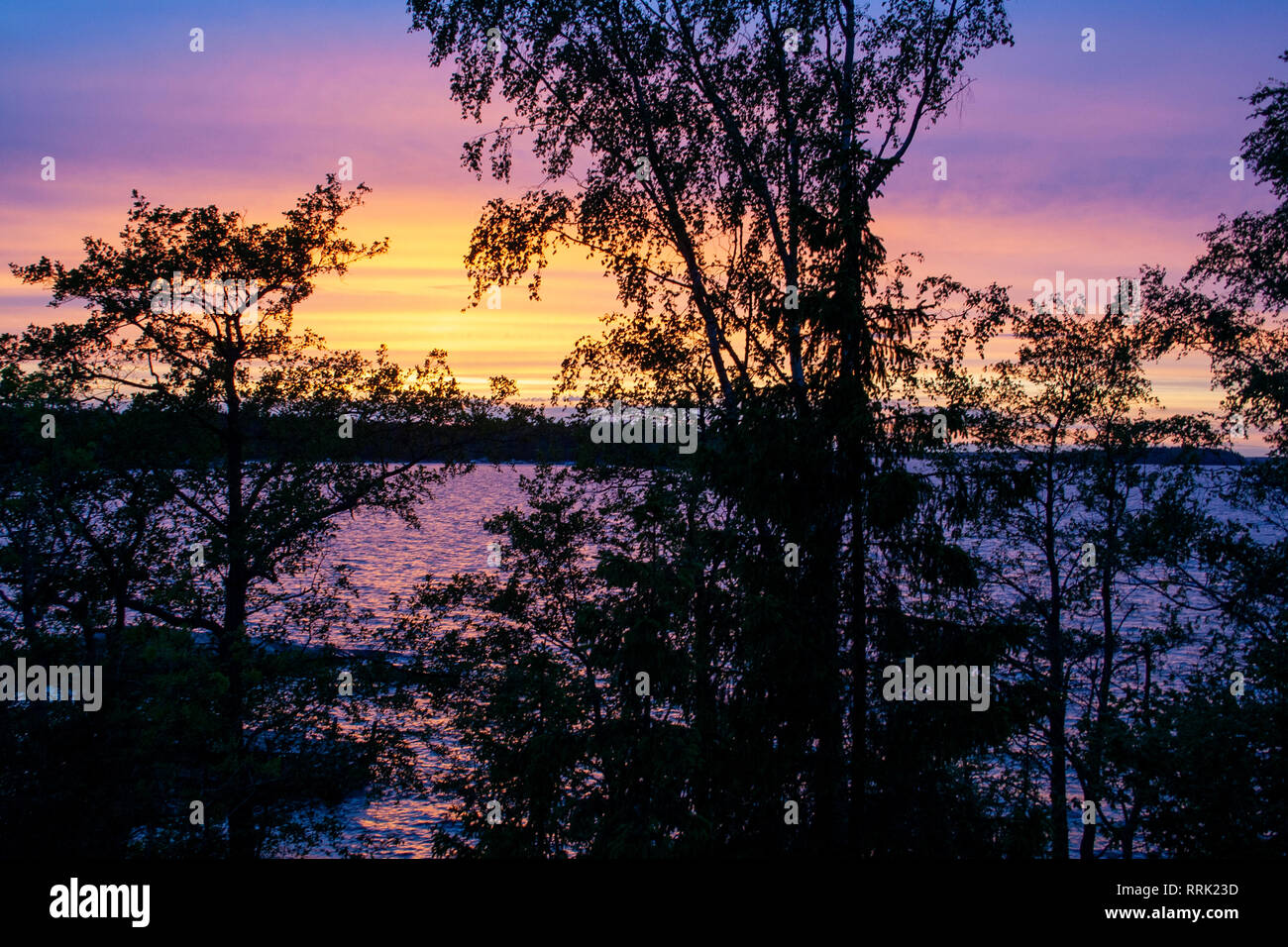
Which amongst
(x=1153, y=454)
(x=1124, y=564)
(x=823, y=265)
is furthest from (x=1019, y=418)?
(x=823, y=265)

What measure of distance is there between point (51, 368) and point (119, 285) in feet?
6.48

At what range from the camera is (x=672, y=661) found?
11055 millimetres

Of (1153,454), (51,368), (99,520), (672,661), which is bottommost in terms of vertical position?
(672,661)

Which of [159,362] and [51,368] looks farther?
[159,362]

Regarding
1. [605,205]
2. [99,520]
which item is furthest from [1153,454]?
[99,520]

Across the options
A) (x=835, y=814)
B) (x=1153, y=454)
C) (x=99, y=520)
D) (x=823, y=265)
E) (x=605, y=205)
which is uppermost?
(x=605, y=205)

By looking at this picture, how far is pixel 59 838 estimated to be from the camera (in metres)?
9.25
